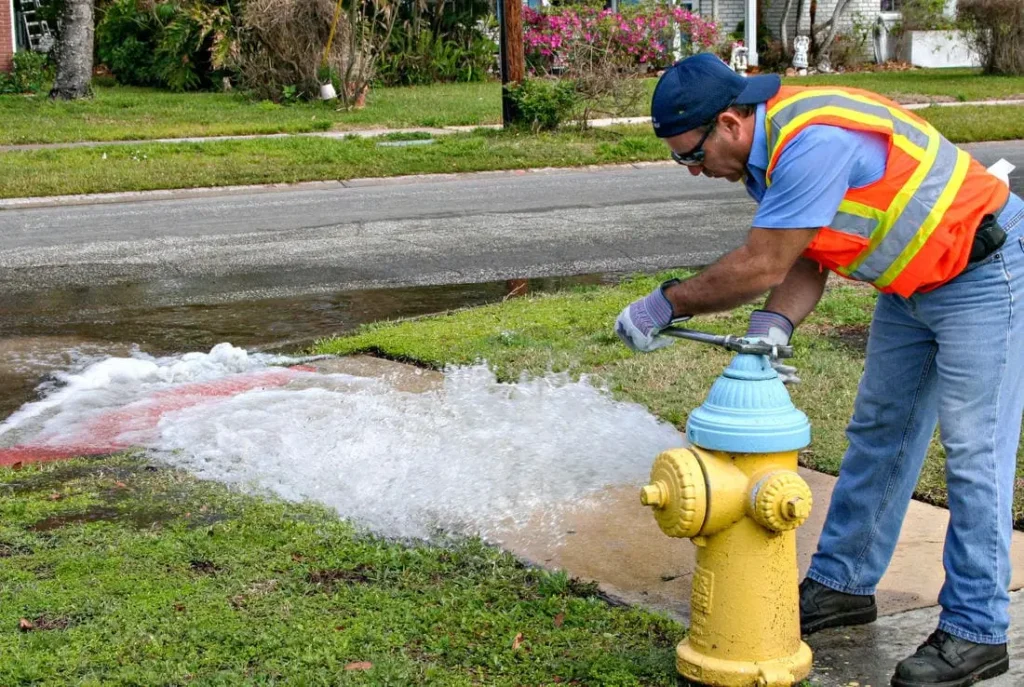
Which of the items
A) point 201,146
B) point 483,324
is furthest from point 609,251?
point 201,146

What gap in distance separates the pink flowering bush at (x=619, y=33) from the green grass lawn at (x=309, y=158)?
1163mm

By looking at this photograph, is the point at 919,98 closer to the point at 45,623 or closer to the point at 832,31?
the point at 832,31

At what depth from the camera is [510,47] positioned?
17656mm

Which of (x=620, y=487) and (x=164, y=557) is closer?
(x=164, y=557)

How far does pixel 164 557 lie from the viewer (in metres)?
4.19

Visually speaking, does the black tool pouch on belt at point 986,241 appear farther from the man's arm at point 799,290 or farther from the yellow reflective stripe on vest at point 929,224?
the man's arm at point 799,290

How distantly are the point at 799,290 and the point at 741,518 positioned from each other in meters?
0.69

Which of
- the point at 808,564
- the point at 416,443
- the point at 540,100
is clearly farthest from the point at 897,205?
the point at 540,100

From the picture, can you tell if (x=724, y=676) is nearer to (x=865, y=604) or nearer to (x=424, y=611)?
(x=865, y=604)

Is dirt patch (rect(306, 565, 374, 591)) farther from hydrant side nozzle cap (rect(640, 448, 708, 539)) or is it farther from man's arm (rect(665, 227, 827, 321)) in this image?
man's arm (rect(665, 227, 827, 321))

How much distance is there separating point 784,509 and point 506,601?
3.43 ft

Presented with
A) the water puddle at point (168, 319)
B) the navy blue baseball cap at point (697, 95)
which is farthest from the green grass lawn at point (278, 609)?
the water puddle at point (168, 319)

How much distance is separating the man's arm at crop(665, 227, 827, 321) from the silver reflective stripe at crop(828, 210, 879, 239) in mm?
122

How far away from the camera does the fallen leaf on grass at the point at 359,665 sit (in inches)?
135
